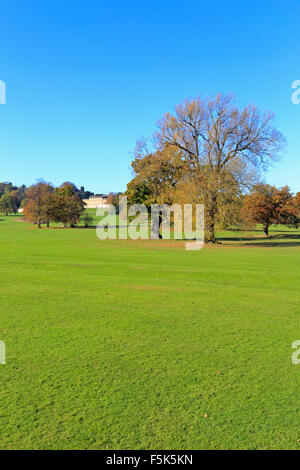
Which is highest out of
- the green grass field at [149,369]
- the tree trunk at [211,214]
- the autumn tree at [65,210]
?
the autumn tree at [65,210]

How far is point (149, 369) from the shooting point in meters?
5.86

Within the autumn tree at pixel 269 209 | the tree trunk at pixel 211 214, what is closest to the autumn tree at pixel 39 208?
the autumn tree at pixel 269 209

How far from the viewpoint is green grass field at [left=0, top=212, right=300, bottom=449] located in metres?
4.21

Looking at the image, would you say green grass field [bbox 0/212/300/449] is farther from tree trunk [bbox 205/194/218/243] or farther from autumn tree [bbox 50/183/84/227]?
autumn tree [bbox 50/183/84/227]

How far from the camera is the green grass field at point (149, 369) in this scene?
4211 millimetres

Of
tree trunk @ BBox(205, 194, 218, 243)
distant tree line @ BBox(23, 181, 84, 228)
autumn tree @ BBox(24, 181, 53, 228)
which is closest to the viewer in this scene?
tree trunk @ BBox(205, 194, 218, 243)

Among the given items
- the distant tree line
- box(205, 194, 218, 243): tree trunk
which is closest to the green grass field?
box(205, 194, 218, 243): tree trunk

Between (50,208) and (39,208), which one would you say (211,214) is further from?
(39,208)

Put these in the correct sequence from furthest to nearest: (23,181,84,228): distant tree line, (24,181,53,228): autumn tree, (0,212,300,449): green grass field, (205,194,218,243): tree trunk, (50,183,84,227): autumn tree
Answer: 1. (50,183,84,227): autumn tree
2. (23,181,84,228): distant tree line
3. (24,181,53,228): autumn tree
4. (205,194,218,243): tree trunk
5. (0,212,300,449): green grass field

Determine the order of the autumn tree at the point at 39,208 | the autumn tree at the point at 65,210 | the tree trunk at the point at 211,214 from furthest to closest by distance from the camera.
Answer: the autumn tree at the point at 65,210, the autumn tree at the point at 39,208, the tree trunk at the point at 211,214

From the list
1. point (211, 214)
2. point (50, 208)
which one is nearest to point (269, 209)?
point (211, 214)

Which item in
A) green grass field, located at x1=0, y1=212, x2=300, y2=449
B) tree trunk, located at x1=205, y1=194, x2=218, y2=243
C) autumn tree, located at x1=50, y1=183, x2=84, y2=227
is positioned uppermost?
autumn tree, located at x1=50, y1=183, x2=84, y2=227

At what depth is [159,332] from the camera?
7.75 meters

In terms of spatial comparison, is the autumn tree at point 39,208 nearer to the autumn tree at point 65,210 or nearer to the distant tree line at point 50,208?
the distant tree line at point 50,208
